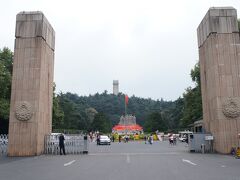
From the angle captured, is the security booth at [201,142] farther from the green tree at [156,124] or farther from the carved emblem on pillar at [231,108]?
the green tree at [156,124]

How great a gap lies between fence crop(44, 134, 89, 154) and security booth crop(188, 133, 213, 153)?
25.9 feet

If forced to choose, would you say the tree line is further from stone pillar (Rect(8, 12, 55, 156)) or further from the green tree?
stone pillar (Rect(8, 12, 55, 156))

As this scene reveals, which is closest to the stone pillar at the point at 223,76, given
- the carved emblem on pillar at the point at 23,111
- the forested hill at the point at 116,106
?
the carved emblem on pillar at the point at 23,111

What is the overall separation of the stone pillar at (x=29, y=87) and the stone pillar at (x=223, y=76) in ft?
40.8

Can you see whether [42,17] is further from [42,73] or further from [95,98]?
[95,98]

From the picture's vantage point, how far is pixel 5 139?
21.5 m

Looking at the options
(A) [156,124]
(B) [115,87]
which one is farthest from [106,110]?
(A) [156,124]

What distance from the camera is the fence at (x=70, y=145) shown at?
2072 centimetres

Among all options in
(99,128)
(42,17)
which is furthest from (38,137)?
(99,128)

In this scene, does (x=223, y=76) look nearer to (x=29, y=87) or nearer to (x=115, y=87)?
(x=29, y=87)

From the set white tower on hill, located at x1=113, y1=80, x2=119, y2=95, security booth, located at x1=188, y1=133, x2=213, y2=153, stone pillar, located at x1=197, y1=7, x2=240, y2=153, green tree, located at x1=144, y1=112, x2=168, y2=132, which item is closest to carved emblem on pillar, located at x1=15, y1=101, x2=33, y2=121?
security booth, located at x1=188, y1=133, x2=213, y2=153

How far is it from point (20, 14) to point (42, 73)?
183 inches

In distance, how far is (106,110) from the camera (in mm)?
159250

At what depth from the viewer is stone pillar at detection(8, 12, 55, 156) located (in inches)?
758
